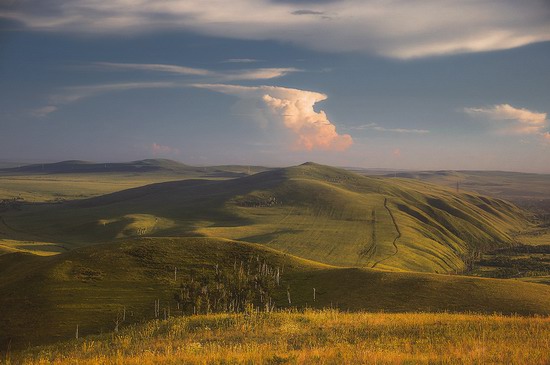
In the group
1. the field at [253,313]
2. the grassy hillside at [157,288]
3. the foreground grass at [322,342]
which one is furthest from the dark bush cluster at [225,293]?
the foreground grass at [322,342]

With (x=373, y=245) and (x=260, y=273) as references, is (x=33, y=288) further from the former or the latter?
(x=373, y=245)

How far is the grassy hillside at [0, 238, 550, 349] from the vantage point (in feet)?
166

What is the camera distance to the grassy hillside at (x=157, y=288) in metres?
50.5

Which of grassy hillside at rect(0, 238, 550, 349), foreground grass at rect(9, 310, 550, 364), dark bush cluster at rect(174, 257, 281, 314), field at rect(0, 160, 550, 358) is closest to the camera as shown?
foreground grass at rect(9, 310, 550, 364)

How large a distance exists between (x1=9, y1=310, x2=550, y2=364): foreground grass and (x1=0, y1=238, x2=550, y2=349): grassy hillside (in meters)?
15.4

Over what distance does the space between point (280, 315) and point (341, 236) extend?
153 metres

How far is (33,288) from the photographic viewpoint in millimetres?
60406

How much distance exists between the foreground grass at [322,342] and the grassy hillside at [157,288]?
15378 mm

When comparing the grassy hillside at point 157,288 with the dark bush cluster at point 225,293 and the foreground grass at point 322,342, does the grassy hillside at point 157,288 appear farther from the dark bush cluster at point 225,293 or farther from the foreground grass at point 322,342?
the foreground grass at point 322,342

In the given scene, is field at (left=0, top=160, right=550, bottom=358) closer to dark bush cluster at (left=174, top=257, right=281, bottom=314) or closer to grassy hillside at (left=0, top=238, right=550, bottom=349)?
grassy hillside at (left=0, top=238, right=550, bottom=349)

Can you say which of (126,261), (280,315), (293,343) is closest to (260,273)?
(126,261)

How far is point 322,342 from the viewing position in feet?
81.7

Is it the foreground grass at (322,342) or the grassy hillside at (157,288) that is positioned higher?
the foreground grass at (322,342)

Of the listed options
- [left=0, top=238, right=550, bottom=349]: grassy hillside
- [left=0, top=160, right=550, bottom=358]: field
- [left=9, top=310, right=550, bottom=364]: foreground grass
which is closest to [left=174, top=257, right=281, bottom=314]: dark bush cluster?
[left=0, top=160, right=550, bottom=358]: field
